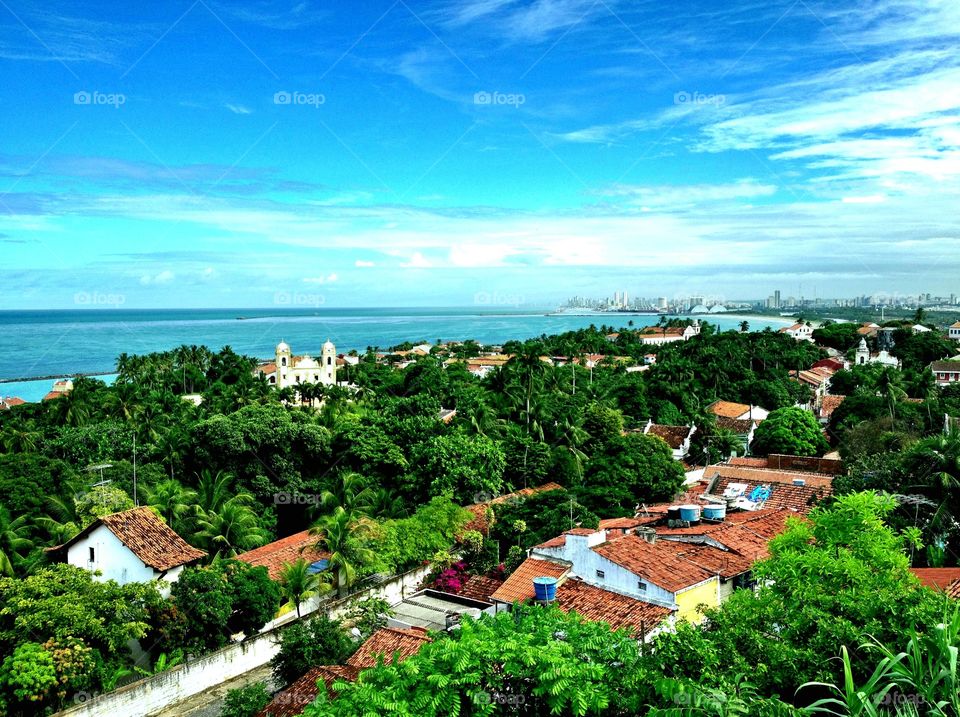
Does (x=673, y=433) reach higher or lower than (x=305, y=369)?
lower

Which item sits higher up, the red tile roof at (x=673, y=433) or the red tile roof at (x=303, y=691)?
the red tile roof at (x=303, y=691)

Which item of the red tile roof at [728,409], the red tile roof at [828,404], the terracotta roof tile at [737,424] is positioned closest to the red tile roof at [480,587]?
the terracotta roof tile at [737,424]

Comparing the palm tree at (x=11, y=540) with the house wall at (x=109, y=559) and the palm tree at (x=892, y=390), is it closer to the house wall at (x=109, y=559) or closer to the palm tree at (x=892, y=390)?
the house wall at (x=109, y=559)

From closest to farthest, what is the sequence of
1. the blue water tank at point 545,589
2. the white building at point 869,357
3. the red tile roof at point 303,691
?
the red tile roof at point 303,691 → the blue water tank at point 545,589 → the white building at point 869,357

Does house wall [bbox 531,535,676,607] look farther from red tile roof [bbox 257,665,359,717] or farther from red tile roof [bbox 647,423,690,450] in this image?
red tile roof [bbox 647,423,690,450]

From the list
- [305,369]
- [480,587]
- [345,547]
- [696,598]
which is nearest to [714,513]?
[696,598]

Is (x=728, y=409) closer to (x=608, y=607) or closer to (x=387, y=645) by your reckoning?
(x=608, y=607)
